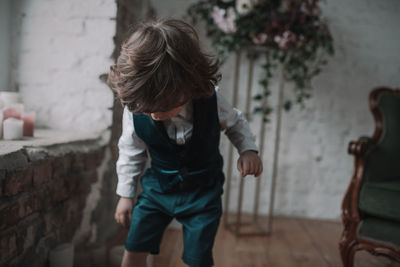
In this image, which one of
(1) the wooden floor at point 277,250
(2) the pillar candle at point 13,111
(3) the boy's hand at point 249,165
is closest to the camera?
(3) the boy's hand at point 249,165

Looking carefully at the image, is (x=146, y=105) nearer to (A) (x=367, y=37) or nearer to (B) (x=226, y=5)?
(B) (x=226, y=5)

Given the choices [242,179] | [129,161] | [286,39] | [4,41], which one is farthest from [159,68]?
[242,179]

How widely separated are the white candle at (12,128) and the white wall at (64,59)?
18.0 inches

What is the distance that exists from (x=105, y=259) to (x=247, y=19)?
64.1 inches

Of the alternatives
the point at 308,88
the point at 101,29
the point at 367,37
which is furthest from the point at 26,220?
the point at 367,37

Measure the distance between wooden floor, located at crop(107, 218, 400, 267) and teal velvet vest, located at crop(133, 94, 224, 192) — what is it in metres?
0.77

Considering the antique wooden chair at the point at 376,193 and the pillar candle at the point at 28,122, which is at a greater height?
the pillar candle at the point at 28,122

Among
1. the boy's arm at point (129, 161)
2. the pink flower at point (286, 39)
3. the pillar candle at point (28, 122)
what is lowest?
the boy's arm at point (129, 161)

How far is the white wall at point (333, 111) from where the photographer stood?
2.60 m

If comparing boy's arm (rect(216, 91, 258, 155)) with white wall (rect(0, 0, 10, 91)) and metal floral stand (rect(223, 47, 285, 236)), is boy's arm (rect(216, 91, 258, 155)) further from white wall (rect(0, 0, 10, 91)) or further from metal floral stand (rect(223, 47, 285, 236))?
white wall (rect(0, 0, 10, 91))

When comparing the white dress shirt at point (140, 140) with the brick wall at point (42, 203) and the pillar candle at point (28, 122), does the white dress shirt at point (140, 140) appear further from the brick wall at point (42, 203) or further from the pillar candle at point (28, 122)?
the pillar candle at point (28, 122)

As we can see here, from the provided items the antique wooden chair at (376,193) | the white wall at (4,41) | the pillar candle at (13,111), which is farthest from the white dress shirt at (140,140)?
the white wall at (4,41)

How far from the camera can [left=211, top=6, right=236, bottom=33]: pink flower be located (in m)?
2.05

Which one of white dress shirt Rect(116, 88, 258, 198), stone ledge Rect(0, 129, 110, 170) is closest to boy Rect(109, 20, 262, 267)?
white dress shirt Rect(116, 88, 258, 198)
